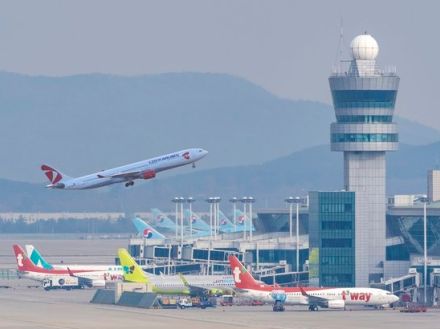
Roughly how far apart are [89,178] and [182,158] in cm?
924

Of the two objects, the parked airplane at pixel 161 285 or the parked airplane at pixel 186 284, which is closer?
the parked airplane at pixel 186 284

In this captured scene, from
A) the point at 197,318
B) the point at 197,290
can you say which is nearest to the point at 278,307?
the point at 197,290

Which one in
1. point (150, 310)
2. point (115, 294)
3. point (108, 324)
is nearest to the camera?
point (108, 324)

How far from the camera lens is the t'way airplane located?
180 meters

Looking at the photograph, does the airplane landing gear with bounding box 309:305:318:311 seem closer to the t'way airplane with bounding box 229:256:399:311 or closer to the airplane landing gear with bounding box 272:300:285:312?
the t'way airplane with bounding box 229:256:399:311

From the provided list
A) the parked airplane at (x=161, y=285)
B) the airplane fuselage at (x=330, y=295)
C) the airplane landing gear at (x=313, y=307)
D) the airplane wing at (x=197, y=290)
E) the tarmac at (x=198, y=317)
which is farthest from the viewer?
the parked airplane at (x=161, y=285)

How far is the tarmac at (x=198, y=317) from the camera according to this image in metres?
154

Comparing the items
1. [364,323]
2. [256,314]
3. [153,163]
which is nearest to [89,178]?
[153,163]

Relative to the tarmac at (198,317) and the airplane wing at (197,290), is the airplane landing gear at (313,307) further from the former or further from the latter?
the airplane wing at (197,290)

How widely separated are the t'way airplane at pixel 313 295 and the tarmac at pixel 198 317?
1287mm

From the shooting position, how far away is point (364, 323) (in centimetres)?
15712

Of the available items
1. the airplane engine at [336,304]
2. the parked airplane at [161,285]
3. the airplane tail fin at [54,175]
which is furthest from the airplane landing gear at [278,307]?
the airplane tail fin at [54,175]

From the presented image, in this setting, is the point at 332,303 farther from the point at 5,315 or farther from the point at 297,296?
the point at 5,315

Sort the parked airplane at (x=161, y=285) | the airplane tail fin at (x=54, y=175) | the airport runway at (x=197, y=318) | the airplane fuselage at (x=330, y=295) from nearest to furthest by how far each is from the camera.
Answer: the airport runway at (x=197, y=318)
the airplane tail fin at (x=54, y=175)
the airplane fuselage at (x=330, y=295)
the parked airplane at (x=161, y=285)
